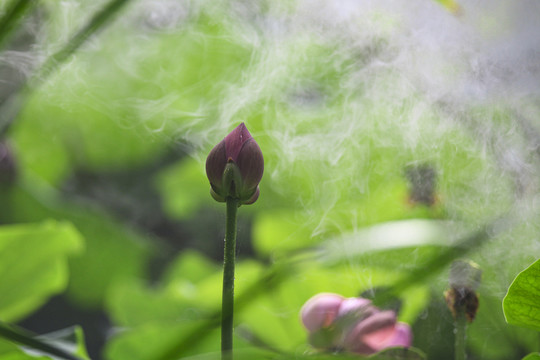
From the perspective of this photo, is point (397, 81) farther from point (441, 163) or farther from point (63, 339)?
point (63, 339)

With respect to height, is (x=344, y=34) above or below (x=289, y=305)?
above

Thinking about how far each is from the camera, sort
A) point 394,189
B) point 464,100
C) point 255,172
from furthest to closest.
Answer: point 394,189 < point 464,100 < point 255,172

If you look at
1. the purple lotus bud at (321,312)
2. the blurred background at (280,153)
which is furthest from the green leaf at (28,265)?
the purple lotus bud at (321,312)

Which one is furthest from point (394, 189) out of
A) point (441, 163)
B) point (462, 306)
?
point (462, 306)

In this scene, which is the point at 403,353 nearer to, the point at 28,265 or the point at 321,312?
the point at 321,312

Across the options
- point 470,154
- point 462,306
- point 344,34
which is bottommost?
point 462,306

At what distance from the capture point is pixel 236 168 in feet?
0.77

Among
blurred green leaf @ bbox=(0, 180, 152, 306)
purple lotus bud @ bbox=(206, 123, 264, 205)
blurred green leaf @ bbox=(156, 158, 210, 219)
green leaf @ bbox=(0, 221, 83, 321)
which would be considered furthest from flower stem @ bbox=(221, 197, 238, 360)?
blurred green leaf @ bbox=(0, 180, 152, 306)

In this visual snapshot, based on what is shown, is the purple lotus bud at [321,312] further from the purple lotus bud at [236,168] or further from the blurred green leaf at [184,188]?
the blurred green leaf at [184,188]

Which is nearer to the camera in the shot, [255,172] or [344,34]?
[255,172]

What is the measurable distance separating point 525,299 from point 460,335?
3cm

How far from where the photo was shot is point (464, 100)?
355mm

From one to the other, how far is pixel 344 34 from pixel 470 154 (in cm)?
14

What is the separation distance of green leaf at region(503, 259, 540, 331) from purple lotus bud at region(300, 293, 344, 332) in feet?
0.30
